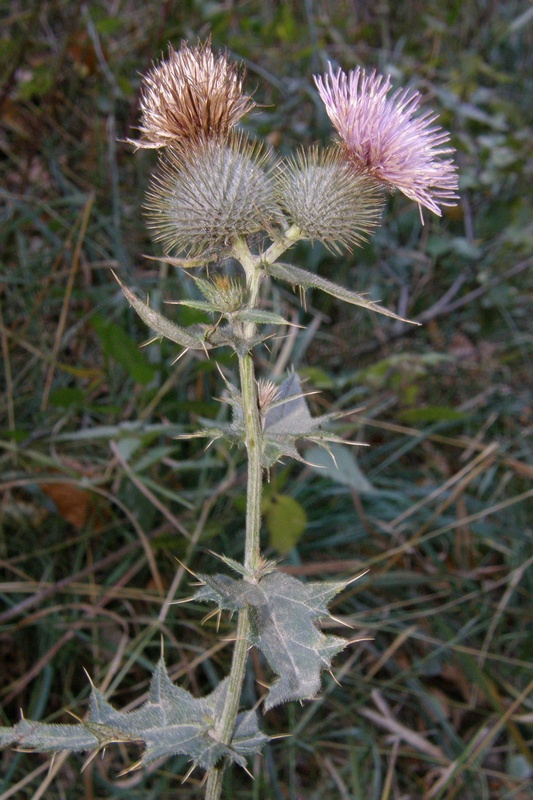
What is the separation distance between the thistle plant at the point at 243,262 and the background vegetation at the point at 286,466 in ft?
2.02

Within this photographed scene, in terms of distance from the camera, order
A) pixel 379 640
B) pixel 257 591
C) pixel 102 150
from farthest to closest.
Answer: pixel 102 150
pixel 379 640
pixel 257 591

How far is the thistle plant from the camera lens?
1.38 meters

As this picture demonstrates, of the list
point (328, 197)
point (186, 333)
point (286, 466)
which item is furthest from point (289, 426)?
point (286, 466)

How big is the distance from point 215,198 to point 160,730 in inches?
49.1

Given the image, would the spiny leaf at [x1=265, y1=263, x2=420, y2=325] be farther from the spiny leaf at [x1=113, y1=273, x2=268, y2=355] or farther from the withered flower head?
the withered flower head

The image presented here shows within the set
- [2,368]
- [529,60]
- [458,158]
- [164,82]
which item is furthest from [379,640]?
[529,60]

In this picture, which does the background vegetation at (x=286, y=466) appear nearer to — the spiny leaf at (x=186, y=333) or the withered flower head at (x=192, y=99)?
the withered flower head at (x=192, y=99)

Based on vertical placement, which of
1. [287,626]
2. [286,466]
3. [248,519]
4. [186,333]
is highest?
[186,333]

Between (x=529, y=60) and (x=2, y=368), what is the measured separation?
5243mm

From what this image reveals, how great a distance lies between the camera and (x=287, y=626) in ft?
4.39

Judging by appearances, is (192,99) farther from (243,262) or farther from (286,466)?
(286,466)

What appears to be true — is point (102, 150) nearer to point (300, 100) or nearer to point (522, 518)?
point (300, 100)

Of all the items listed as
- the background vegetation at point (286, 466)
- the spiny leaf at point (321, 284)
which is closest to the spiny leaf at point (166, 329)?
the spiny leaf at point (321, 284)

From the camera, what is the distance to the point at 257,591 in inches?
55.8
